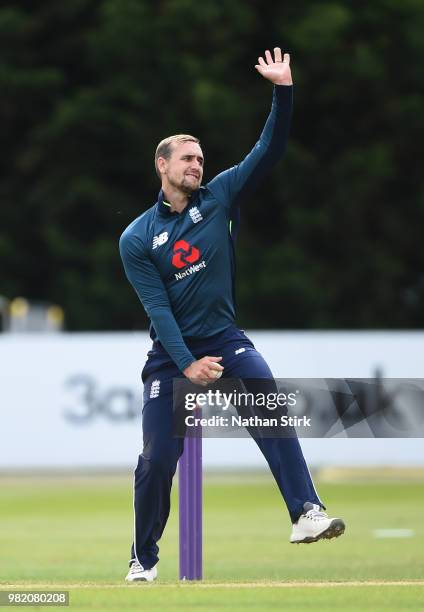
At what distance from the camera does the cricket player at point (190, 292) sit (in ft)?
25.9

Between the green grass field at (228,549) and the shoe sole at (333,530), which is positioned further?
the shoe sole at (333,530)

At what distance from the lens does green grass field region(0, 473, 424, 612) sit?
7234 mm

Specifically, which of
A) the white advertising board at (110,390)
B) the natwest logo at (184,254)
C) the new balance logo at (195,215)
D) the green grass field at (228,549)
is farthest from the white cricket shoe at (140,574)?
the white advertising board at (110,390)

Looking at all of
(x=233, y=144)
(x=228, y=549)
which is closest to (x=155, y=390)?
(x=228, y=549)

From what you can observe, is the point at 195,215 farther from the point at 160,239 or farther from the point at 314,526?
the point at 314,526

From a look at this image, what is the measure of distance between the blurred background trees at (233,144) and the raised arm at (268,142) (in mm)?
27696

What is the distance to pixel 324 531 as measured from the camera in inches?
304

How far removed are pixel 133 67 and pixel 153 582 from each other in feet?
99.6

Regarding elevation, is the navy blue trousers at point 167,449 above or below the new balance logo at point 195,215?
below

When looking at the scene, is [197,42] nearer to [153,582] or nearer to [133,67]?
[133,67]

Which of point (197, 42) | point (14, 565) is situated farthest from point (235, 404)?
point (197, 42)

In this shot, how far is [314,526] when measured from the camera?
7.74 m

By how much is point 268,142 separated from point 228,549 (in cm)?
516

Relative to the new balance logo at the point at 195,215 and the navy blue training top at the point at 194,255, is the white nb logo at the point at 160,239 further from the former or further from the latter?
the new balance logo at the point at 195,215
